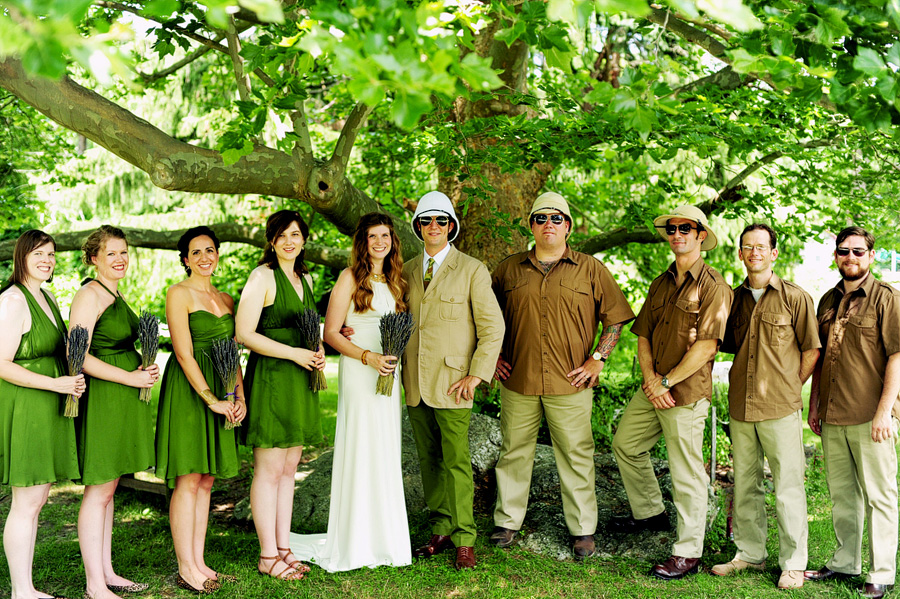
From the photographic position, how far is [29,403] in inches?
158

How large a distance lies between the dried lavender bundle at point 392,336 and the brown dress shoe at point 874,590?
3073 mm

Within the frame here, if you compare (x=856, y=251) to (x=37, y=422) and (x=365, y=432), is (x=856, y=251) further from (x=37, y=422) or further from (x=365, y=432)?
(x=37, y=422)

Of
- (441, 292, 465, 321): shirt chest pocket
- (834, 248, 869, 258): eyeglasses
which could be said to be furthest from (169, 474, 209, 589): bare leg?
(834, 248, 869, 258): eyeglasses

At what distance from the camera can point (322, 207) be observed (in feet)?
18.9

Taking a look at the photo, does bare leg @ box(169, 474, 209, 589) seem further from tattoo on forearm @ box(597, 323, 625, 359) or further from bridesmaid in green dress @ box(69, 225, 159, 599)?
tattoo on forearm @ box(597, 323, 625, 359)

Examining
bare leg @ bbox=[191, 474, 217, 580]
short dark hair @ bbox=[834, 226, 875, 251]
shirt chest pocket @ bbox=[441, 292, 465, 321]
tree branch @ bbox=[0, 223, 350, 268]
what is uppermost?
tree branch @ bbox=[0, 223, 350, 268]

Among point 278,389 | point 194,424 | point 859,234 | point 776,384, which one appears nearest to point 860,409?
point 776,384

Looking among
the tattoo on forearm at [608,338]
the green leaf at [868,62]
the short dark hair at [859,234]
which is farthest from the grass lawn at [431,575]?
the green leaf at [868,62]

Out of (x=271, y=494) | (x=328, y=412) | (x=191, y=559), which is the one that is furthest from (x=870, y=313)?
(x=328, y=412)

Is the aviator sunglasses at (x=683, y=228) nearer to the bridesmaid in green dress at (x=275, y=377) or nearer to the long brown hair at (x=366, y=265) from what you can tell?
the long brown hair at (x=366, y=265)

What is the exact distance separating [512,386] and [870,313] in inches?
88.3

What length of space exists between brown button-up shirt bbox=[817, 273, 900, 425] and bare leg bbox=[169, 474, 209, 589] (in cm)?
386

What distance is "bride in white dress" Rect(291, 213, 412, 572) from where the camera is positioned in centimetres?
484

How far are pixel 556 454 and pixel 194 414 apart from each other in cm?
238
